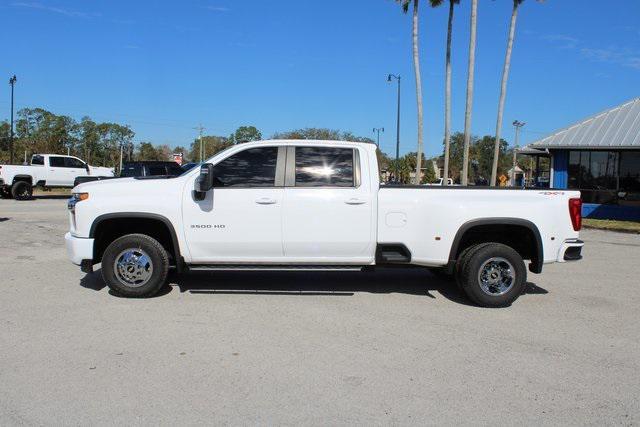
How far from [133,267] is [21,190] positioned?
21.5m

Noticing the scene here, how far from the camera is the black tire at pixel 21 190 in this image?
24.8 metres

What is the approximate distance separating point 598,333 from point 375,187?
283cm

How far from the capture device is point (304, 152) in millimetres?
6781

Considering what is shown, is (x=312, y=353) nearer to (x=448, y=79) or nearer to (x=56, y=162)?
(x=56, y=162)

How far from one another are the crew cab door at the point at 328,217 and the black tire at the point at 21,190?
73.3 feet

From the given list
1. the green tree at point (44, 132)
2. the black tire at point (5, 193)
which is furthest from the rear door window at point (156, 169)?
the green tree at point (44, 132)

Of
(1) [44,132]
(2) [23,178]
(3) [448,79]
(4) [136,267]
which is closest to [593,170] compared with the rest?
(3) [448,79]

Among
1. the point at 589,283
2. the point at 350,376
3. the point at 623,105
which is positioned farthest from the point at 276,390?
the point at 623,105

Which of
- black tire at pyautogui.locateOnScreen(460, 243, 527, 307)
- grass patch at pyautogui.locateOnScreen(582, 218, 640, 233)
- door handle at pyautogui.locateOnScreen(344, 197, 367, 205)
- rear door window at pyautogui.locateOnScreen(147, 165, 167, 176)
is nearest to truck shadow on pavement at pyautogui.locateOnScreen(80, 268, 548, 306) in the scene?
black tire at pyautogui.locateOnScreen(460, 243, 527, 307)

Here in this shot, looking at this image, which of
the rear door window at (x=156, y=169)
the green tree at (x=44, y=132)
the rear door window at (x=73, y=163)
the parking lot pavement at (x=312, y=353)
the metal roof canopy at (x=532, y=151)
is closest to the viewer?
the parking lot pavement at (x=312, y=353)

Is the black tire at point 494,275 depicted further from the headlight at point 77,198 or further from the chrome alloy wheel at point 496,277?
the headlight at point 77,198

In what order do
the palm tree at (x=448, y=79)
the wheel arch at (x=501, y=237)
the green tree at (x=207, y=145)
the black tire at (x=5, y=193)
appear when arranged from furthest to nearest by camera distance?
the green tree at (x=207, y=145)
the palm tree at (x=448, y=79)
the black tire at (x=5, y=193)
the wheel arch at (x=501, y=237)

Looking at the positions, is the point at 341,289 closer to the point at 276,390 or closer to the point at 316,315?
the point at 316,315

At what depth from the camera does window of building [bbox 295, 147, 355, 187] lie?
263 inches
